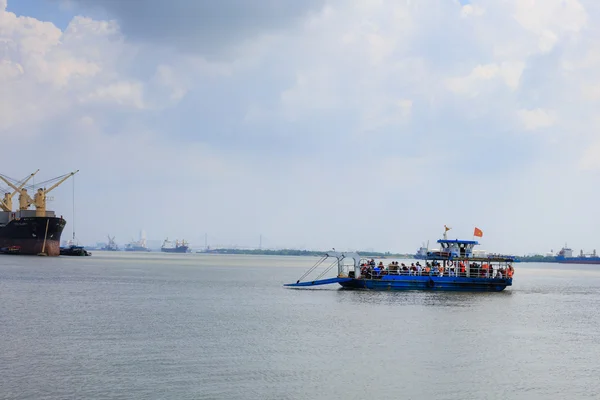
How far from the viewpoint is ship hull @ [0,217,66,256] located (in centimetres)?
14862

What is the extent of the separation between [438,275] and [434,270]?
0.71m

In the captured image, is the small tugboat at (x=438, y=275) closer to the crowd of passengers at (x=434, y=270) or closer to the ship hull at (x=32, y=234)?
the crowd of passengers at (x=434, y=270)

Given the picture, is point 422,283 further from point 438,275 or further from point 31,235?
point 31,235

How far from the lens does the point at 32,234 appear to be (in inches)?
5940

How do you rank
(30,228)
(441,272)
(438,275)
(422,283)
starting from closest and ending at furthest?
(422,283) < (438,275) < (441,272) < (30,228)

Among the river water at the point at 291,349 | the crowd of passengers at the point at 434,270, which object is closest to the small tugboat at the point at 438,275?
the crowd of passengers at the point at 434,270

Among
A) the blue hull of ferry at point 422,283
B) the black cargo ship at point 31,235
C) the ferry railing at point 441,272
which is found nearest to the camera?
the blue hull of ferry at point 422,283

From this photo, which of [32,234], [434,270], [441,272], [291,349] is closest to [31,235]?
[32,234]

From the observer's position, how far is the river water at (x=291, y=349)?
25.4 m

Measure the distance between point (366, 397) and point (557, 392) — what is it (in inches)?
288

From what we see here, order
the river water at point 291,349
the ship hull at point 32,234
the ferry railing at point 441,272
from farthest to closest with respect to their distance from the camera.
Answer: the ship hull at point 32,234, the ferry railing at point 441,272, the river water at point 291,349

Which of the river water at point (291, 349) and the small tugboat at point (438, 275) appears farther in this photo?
the small tugboat at point (438, 275)

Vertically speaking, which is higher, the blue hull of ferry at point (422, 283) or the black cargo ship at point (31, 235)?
the black cargo ship at point (31, 235)

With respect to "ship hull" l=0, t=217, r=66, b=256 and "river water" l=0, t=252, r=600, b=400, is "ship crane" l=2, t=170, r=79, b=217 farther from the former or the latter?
"river water" l=0, t=252, r=600, b=400
